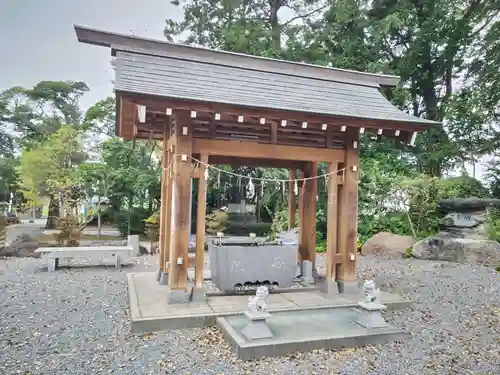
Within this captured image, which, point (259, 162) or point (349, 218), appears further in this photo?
point (259, 162)

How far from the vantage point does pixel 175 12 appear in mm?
16000

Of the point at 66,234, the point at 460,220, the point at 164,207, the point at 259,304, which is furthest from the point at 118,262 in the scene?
the point at 460,220

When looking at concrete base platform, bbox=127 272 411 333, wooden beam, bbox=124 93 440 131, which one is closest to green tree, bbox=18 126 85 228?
concrete base platform, bbox=127 272 411 333

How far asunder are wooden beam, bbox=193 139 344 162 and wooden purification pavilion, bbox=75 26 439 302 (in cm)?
1

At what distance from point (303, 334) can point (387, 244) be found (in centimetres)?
683

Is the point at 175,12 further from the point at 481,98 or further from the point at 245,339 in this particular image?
the point at 245,339

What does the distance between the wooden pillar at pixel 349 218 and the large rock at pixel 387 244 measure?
4.69 m

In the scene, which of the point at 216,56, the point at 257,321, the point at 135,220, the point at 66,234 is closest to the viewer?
the point at 257,321

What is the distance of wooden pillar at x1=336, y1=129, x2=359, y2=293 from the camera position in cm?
539

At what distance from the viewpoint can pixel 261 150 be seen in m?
5.05

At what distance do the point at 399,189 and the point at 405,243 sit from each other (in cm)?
169

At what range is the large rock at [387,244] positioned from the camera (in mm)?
9542

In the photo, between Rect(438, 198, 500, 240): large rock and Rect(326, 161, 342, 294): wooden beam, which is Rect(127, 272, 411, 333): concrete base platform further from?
Rect(438, 198, 500, 240): large rock

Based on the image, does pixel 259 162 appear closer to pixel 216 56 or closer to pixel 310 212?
pixel 310 212
